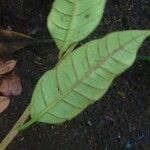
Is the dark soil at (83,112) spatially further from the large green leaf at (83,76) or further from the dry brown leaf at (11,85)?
the large green leaf at (83,76)

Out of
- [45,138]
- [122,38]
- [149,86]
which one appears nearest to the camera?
[122,38]

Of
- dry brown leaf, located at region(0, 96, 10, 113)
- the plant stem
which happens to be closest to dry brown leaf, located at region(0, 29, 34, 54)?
dry brown leaf, located at region(0, 96, 10, 113)

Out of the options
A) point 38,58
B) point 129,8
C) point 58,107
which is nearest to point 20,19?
point 38,58

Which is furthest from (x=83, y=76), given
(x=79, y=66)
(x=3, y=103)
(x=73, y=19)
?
(x=3, y=103)

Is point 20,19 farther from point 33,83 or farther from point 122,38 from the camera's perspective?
point 122,38

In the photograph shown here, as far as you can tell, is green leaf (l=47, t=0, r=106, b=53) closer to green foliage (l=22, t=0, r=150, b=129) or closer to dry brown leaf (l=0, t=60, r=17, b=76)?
green foliage (l=22, t=0, r=150, b=129)

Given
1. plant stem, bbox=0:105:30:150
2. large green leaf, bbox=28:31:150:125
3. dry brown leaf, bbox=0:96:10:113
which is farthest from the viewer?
dry brown leaf, bbox=0:96:10:113
